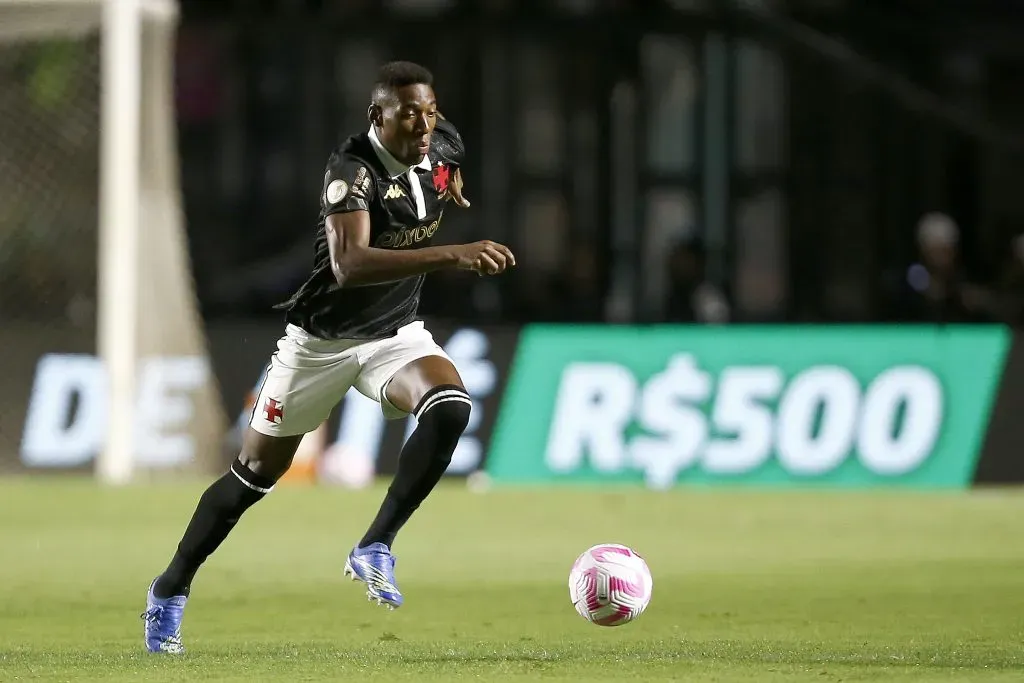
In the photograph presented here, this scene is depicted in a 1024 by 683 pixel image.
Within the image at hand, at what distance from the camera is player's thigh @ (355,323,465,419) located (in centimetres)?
754

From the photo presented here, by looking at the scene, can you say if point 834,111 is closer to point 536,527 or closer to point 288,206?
point 288,206

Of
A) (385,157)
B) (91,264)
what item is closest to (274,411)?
(385,157)

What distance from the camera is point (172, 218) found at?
16.1 metres

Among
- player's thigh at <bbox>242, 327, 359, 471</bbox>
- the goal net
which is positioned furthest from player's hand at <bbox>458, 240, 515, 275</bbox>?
the goal net

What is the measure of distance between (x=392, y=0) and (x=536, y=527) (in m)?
9.96

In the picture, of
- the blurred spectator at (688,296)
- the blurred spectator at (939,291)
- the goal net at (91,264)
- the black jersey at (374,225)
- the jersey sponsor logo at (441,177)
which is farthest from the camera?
the blurred spectator at (688,296)

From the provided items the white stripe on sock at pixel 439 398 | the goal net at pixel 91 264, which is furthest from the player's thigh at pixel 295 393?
the goal net at pixel 91 264

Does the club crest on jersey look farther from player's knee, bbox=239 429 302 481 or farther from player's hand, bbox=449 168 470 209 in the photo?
player's hand, bbox=449 168 470 209

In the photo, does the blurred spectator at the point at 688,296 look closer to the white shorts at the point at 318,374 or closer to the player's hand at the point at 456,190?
the player's hand at the point at 456,190

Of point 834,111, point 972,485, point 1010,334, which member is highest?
point 834,111

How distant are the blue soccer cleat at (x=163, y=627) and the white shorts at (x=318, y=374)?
0.71m

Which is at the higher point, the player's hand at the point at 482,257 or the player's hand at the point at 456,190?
the player's hand at the point at 456,190

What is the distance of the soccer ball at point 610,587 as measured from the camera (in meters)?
7.46

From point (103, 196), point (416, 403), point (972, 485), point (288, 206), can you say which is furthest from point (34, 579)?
point (288, 206)
